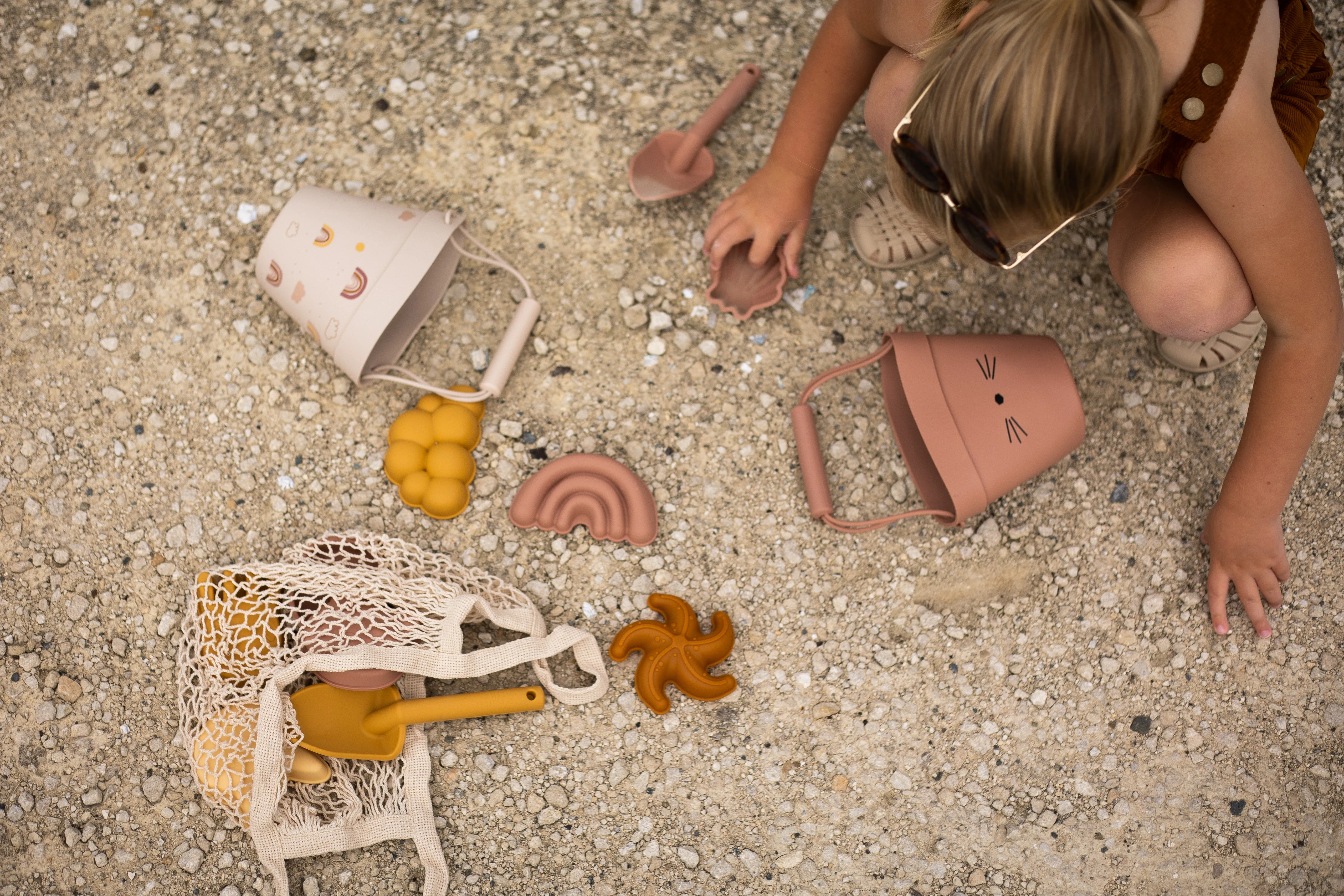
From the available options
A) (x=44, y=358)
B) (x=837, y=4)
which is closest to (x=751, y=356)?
(x=837, y=4)

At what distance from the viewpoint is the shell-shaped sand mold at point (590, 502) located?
4.13ft

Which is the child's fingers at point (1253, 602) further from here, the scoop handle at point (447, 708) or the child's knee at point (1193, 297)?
the scoop handle at point (447, 708)

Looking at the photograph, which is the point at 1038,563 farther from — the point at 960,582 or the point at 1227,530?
the point at 1227,530

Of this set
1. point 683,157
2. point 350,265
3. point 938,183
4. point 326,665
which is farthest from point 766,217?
point 326,665

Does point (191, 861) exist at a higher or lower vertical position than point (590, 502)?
lower

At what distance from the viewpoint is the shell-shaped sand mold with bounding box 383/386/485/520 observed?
126 cm

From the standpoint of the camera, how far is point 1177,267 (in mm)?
1044

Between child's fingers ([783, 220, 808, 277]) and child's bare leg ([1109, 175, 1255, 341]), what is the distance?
41 centimetres

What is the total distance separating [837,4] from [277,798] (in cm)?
119

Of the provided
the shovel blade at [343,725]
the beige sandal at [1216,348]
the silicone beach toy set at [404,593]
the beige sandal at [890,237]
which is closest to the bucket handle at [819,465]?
the silicone beach toy set at [404,593]

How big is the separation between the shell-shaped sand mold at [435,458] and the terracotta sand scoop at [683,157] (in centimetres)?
41

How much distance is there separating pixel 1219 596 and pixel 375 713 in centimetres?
114

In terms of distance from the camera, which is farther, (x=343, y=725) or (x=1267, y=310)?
(x=343, y=725)

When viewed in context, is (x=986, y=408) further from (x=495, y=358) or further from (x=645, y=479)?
(x=495, y=358)
